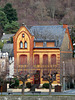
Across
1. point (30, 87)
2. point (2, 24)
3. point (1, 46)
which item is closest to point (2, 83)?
point (30, 87)

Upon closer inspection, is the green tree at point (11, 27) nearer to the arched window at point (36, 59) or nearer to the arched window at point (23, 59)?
the arched window at point (23, 59)

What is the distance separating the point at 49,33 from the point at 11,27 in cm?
6360

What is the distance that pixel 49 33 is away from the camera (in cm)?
9025

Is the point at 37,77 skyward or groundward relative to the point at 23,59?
groundward

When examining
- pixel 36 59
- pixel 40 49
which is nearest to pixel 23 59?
pixel 36 59

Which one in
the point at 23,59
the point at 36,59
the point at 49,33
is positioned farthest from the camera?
the point at 49,33

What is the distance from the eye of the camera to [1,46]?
128250 millimetres

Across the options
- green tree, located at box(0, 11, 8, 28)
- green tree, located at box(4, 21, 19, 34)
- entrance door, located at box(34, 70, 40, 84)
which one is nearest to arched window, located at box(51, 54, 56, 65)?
entrance door, located at box(34, 70, 40, 84)

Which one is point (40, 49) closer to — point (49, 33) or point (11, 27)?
point (49, 33)

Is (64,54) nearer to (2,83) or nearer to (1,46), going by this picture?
(2,83)

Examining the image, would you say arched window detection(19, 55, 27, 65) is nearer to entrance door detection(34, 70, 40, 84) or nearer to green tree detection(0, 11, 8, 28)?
entrance door detection(34, 70, 40, 84)

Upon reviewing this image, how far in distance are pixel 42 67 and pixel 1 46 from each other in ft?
138

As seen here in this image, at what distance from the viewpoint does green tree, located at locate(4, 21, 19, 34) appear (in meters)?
151

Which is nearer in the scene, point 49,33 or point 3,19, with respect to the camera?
point 49,33
